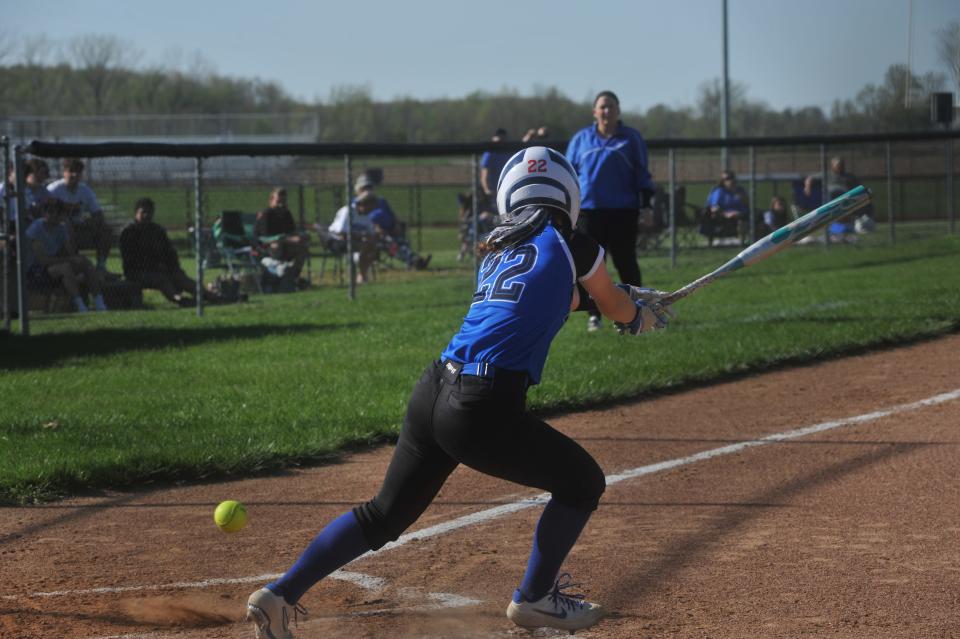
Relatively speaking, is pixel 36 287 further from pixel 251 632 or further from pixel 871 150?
pixel 871 150

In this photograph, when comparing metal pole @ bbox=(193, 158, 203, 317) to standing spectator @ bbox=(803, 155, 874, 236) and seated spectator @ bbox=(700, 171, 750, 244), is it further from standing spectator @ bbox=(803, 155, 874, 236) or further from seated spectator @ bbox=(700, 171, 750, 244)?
standing spectator @ bbox=(803, 155, 874, 236)

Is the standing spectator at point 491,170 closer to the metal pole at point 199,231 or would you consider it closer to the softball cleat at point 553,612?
the metal pole at point 199,231

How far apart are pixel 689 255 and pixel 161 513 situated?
49.0 feet

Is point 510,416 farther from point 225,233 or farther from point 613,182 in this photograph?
point 225,233

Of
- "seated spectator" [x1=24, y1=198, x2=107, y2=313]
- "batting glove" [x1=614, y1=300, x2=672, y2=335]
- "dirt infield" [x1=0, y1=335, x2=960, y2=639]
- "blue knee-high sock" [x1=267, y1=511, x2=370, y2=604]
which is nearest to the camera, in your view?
"blue knee-high sock" [x1=267, y1=511, x2=370, y2=604]

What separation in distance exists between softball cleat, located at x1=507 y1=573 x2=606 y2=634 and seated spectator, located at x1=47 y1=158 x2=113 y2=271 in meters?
10.5

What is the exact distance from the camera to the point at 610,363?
10.3m

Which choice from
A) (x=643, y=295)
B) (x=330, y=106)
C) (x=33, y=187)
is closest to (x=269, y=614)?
(x=643, y=295)

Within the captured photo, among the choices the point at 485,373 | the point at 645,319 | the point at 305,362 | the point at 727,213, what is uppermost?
the point at 727,213

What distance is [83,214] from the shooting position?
14.1 meters

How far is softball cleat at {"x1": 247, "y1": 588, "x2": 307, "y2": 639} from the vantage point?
13.6ft

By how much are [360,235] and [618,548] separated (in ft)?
44.1

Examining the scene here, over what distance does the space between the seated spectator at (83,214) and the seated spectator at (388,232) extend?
6257 millimetres

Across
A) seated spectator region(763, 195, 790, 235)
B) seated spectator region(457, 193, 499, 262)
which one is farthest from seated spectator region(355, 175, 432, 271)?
seated spectator region(763, 195, 790, 235)
